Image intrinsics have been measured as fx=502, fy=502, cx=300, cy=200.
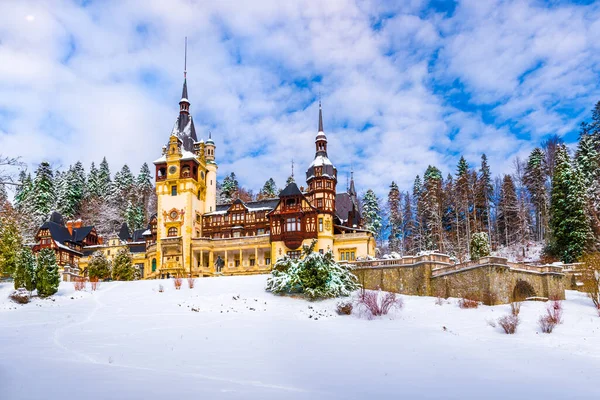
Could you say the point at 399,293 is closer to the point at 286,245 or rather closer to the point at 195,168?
the point at 286,245

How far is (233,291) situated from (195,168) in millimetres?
30527


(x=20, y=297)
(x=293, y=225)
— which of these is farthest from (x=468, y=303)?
(x=293, y=225)

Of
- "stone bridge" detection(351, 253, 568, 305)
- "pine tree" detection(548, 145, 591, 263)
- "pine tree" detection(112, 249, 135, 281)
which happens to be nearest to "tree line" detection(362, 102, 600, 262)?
"pine tree" detection(548, 145, 591, 263)

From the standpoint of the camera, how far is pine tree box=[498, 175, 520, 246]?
66500 mm

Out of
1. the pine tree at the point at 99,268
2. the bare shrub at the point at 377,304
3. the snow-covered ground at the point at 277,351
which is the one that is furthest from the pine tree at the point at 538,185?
the pine tree at the point at 99,268

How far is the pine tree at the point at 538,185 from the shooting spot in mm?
64062

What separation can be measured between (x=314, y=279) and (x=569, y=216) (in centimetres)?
2823

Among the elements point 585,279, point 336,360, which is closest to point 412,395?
point 336,360

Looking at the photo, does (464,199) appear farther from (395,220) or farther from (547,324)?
(547,324)

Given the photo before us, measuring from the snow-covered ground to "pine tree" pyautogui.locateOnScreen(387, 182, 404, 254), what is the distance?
4567 centimetres

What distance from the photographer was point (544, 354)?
1867cm

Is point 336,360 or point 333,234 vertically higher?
point 333,234

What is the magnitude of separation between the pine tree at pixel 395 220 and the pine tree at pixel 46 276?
53685 mm

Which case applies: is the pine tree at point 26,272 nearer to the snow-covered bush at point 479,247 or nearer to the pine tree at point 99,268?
the pine tree at point 99,268
